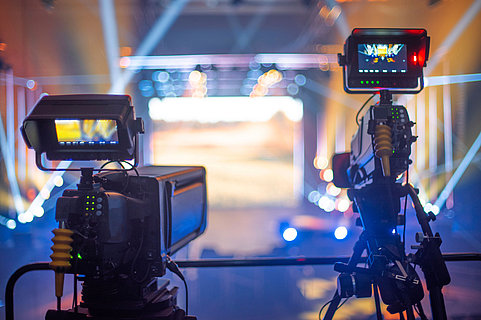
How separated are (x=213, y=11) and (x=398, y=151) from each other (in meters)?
5.15

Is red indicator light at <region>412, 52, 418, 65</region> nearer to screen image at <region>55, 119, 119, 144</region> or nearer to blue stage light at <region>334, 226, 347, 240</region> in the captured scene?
screen image at <region>55, 119, 119, 144</region>

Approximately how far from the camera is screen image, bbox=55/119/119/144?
3.83 feet

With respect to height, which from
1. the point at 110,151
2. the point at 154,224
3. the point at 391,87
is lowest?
the point at 154,224

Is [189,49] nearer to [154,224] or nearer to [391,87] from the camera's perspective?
[391,87]

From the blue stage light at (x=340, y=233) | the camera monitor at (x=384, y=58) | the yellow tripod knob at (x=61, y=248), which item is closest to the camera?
the yellow tripod knob at (x=61, y=248)

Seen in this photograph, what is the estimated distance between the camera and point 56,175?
5.13 meters

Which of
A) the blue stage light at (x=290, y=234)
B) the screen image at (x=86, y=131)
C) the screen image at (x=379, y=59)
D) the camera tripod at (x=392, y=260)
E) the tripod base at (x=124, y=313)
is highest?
the screen image at (x=379, y=59)

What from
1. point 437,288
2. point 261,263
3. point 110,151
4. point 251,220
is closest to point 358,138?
point 437,288

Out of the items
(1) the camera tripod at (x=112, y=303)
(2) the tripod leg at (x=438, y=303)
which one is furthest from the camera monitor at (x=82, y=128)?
(2) the tripod leg at (x=438, y=303)

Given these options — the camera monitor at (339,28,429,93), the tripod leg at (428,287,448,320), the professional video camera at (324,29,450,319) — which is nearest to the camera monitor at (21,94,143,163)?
the professional video camera at (324,29,450,319)

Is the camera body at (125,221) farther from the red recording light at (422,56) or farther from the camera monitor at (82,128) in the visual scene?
the red recording light at (422,56)

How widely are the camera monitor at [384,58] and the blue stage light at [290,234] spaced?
437cm

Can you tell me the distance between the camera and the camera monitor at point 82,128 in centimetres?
115

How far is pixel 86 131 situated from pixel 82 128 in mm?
14
